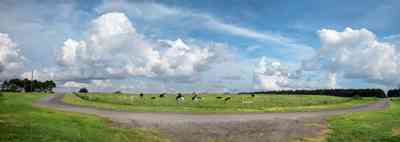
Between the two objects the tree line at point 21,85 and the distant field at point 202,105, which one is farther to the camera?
the tree line at point 21,85

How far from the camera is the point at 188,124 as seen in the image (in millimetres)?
28156

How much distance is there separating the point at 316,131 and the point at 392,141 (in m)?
5.25

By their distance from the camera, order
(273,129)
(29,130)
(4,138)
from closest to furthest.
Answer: (4,138)
(29,130)
(273,129)

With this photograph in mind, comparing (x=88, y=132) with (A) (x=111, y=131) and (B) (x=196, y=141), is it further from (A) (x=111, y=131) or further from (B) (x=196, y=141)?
(B) (x=196, y=141)

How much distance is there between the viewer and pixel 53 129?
20.0 metres

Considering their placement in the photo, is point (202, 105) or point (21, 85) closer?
point (202, 105)

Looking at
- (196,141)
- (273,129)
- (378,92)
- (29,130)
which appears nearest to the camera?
(29,130)

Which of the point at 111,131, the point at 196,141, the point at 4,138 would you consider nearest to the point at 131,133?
the point at 111,131

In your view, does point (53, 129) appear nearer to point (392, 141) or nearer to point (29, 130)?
point (29, 130)

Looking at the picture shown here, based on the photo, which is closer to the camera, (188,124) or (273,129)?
(273,129)

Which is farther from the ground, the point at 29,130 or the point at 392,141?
the point at 29,130

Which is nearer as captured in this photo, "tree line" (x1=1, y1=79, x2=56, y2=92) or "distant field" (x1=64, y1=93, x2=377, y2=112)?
"distant field" (x1=64, y1=93, x2=377, y2=112)

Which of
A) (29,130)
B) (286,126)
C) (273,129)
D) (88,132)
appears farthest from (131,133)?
(286,126)

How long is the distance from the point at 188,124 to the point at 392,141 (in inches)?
577
